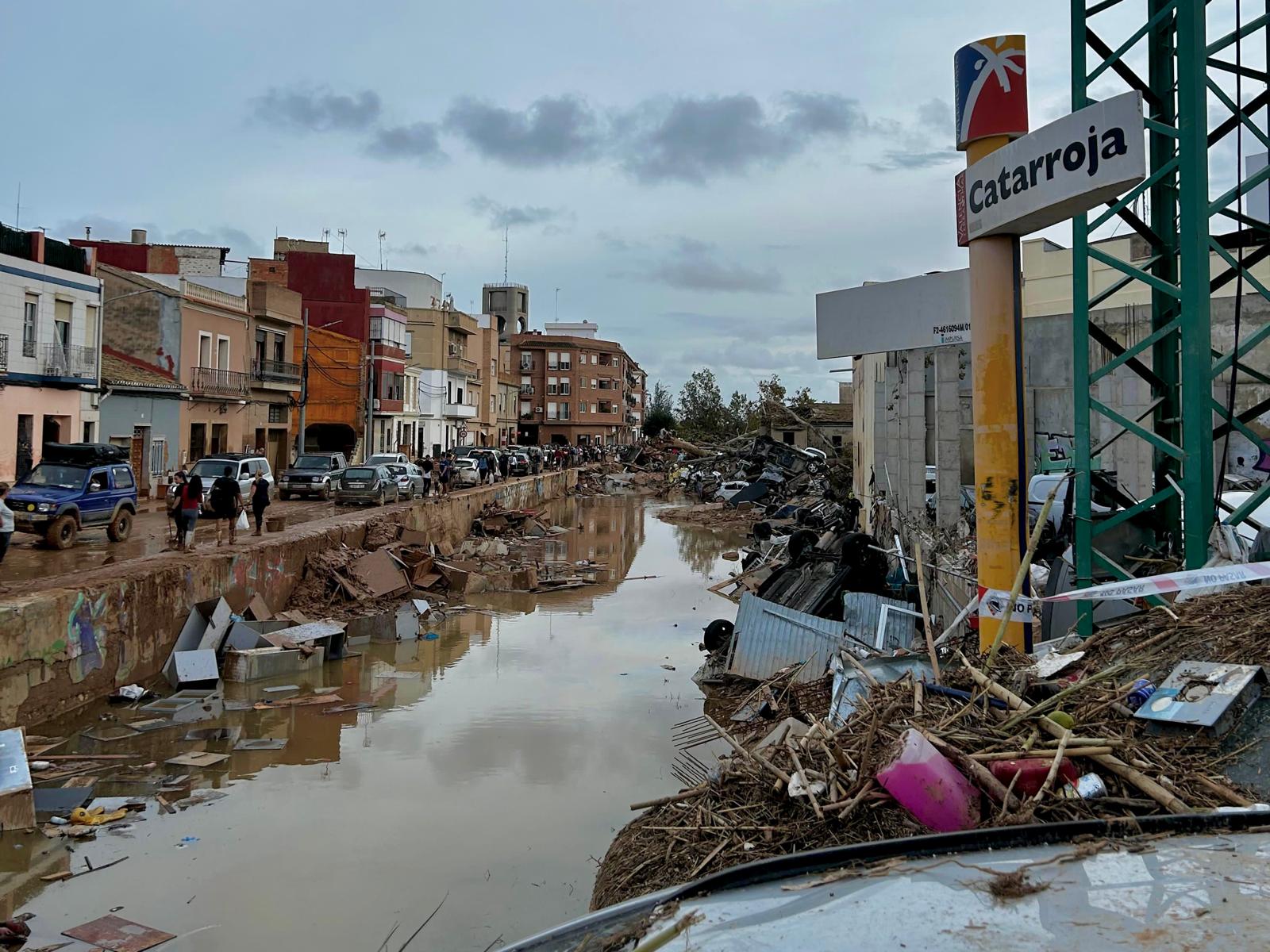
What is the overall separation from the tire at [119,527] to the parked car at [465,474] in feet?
69.1

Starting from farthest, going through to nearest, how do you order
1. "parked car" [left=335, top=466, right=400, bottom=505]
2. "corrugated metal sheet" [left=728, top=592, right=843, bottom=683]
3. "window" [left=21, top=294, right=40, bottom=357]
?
"parked car" [left=335, top=466, right=400, bottom=505]
"window" [left=21, top=294, right=40, bottom=357]
"corrugated metal sheet" [left=728, top=592, right=843, bottom=683]

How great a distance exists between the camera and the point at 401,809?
9852 mm

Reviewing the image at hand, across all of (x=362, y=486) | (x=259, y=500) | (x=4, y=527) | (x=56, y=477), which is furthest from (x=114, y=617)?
(x=362, y=486)

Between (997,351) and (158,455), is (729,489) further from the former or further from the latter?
(997,351)

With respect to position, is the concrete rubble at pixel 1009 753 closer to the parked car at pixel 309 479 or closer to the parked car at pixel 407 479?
the parked car at pixel 407 479

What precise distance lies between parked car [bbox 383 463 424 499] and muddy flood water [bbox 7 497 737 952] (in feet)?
51.4

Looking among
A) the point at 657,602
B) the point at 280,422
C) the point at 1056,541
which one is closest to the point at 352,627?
the point at 657,602

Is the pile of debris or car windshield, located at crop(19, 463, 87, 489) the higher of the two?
car windshield, located at crop(19, 463, 87, 489)

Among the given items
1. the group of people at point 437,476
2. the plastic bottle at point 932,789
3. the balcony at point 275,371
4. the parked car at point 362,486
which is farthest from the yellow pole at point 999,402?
the balcony at point 275,371

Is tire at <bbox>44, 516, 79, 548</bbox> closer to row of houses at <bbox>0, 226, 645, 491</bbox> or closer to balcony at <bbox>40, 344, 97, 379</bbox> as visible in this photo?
row of houses at <bbox>0, 226, 645, 491</bbox>

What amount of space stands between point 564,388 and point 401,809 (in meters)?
86.0

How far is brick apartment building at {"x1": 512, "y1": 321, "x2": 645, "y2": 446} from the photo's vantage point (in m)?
94.8

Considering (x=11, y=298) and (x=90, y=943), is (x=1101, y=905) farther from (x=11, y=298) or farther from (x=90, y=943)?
(x=11, y=298)

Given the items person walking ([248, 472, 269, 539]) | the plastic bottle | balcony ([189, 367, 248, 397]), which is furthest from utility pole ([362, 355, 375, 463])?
the plastic bottle
